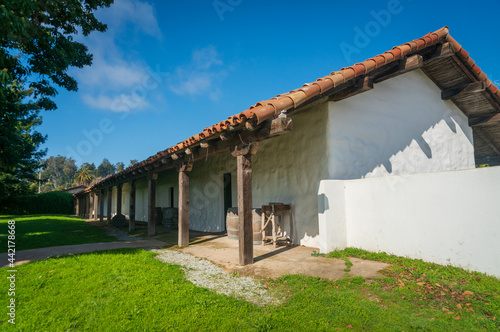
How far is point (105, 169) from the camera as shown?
276 ft

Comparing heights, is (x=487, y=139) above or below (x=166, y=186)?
above

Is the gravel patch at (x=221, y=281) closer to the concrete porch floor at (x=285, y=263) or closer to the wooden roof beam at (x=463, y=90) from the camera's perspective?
the concrete porch floor at (x=285, y=263)

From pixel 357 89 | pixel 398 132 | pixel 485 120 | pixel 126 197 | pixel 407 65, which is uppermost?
pixel 407 65

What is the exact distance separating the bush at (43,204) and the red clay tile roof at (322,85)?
26.7m

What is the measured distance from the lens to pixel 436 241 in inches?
173

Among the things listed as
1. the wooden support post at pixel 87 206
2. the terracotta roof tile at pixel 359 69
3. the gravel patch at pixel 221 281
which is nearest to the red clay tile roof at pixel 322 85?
the terracotta roof tile at pixel 359 69

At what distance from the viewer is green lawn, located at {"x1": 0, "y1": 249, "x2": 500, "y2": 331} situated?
2.72m

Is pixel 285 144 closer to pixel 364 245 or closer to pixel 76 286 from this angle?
pixel 364 245

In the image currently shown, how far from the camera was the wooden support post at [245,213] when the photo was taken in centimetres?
480

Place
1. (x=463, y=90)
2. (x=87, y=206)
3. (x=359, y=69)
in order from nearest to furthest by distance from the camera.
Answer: (x=359, y=69)
(x=463, y=90)
(x=87, y=206)

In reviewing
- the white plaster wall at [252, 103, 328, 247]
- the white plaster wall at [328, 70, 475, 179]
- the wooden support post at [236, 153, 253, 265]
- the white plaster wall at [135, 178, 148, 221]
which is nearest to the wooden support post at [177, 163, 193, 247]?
the white plaster wall at [252, 103, 328, 247]

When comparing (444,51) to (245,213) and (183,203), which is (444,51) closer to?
(245,213)

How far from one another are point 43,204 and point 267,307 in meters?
32.7

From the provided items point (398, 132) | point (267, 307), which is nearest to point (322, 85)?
point (267, 307)
